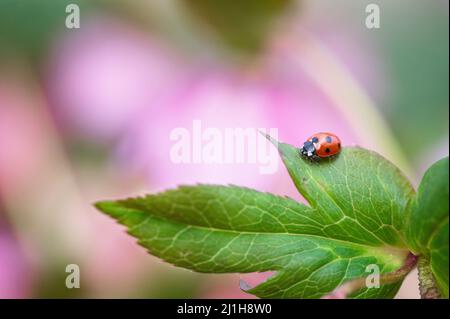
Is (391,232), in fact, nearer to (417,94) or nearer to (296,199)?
(296,199)
